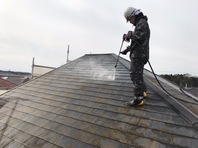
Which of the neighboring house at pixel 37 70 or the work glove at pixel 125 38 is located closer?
the work glove at pixel 125 38

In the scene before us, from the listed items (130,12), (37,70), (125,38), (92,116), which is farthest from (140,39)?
(37,70)

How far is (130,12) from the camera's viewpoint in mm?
4340

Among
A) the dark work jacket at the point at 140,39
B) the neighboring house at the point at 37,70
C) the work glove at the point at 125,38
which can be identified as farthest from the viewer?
the neighboring house at the point at 37,70

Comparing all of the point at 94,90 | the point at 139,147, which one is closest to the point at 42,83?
the point at 94,90

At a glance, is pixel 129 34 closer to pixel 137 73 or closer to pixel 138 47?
pixel 138 47

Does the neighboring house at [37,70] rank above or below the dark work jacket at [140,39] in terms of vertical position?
below

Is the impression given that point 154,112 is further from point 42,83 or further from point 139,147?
point 42,83

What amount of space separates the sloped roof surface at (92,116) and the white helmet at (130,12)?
1694mm

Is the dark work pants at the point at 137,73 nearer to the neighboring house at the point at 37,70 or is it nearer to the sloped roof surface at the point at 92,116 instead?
the sloped roof surface at the point at 92,116

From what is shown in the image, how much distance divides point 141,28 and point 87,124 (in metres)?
2.21

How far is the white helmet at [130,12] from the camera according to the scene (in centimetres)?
431

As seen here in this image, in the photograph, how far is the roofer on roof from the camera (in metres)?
4.14

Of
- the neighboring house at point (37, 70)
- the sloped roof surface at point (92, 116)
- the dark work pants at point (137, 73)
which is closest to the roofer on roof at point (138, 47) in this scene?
the dark work pants at point (137, 73)

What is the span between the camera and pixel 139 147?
2.94 meters
